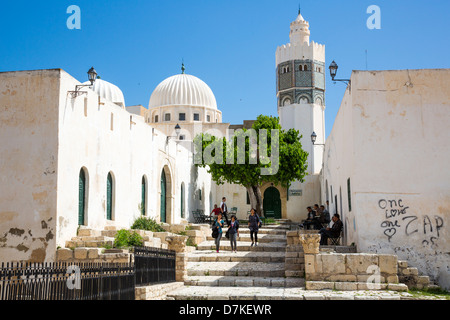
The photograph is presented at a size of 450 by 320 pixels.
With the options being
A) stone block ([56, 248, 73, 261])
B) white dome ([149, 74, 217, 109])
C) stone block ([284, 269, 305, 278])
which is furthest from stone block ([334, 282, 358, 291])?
white dome ([149, 74, 217, 109])

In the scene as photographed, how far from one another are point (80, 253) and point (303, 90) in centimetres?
2802

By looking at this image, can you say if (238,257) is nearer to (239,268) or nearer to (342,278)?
(239,268)

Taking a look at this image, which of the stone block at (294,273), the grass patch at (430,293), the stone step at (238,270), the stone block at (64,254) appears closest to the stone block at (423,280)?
the grass patch at (430,293)

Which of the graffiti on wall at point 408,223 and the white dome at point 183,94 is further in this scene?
the white dome at point 183,94

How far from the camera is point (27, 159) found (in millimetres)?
12984

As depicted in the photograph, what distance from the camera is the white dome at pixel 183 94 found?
1497 inches

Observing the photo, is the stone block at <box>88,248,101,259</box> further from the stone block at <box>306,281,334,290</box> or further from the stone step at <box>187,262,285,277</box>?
the stone block at <box>306,281,334,290</box>

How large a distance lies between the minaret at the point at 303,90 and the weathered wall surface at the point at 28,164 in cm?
2614

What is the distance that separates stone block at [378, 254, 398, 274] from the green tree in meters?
14.3

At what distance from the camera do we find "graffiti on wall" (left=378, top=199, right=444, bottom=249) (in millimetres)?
12508

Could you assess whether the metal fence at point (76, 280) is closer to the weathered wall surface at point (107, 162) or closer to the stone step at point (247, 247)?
the weathered wall surface at point (107, 162)
